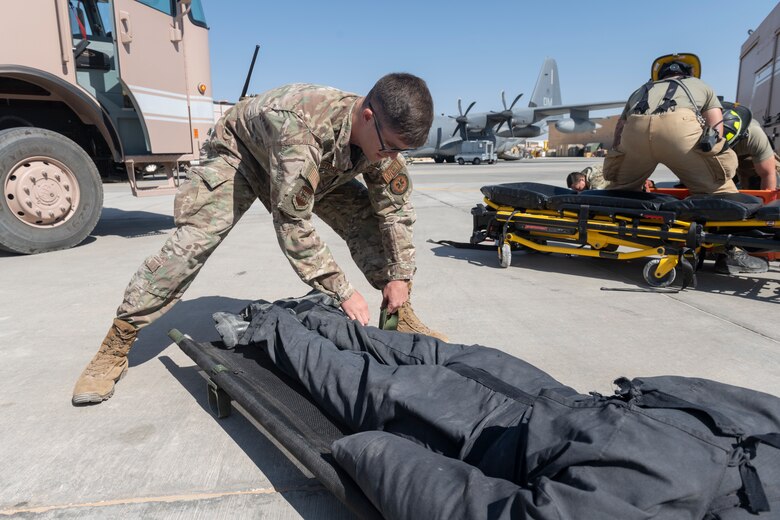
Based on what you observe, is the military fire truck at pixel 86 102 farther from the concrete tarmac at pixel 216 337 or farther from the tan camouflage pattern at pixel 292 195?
the tan camouflage pattern at pixel 292 195

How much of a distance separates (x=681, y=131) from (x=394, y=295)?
2840 millimetres

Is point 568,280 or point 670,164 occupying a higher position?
point 670,164

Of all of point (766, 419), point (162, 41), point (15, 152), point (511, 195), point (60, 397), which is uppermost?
point (162, 41)

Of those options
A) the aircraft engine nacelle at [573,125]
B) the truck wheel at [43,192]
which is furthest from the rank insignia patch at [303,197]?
the aircraft engine nacelle at [573,125]

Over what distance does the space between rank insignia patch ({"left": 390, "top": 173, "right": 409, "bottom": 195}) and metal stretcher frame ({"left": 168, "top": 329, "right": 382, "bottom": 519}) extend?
3.50 ft

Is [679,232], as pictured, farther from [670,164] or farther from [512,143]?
[512,143]

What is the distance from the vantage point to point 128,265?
484 centimetres

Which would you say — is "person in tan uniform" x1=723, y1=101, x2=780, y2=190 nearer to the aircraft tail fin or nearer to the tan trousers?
the tan trousers

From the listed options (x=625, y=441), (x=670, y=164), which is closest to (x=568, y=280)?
(x=670, y=164)

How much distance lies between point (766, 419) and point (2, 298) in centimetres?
453

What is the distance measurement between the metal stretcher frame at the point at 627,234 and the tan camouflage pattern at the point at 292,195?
7.07 ft

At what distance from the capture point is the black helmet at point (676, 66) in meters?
4.40

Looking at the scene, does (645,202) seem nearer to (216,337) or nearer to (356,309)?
(356,309)

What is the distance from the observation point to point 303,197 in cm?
209
